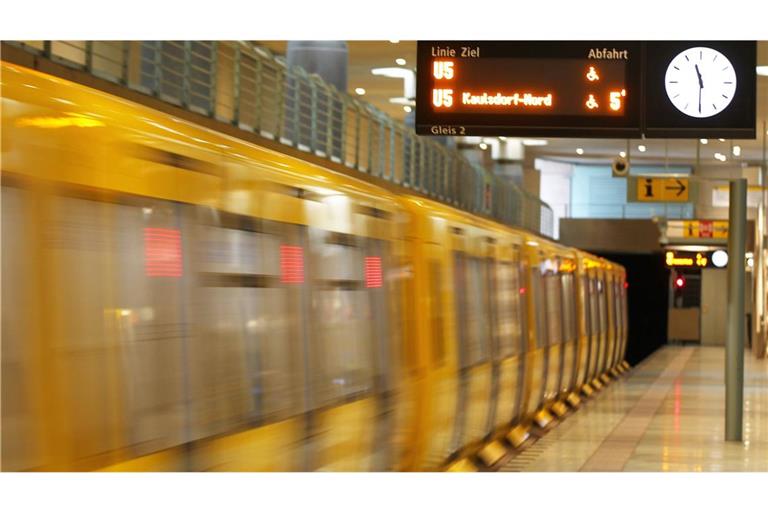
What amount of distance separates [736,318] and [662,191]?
17431 millimetres

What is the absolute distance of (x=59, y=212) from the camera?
4867mm

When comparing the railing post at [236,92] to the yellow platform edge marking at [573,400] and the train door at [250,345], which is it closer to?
the yellow platform edge marking at [573,400]

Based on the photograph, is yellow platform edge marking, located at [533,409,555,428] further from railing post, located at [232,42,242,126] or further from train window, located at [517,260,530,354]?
railing post, located at [232,42,242,126]

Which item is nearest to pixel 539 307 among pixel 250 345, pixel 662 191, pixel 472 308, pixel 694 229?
pixel 472 308

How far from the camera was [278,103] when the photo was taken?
18000mm

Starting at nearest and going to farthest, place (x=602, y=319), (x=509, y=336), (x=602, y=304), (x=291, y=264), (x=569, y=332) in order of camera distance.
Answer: (x=291, y=264) < (x=509, y=336) < (x=569, y=332) < (x=602, y=319) < (x=602, y=304)

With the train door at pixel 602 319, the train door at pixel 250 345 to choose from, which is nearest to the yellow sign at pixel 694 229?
the train door at pixel 602 319

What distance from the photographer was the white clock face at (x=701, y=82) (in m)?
11.1

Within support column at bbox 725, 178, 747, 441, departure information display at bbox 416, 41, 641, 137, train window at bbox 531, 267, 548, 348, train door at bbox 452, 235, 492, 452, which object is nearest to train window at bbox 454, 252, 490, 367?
train door at bbox 452, 235, 492, 452

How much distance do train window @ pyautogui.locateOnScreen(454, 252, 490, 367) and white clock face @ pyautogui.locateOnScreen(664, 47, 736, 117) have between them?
237 centimetres

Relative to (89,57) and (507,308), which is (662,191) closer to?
(507,308)

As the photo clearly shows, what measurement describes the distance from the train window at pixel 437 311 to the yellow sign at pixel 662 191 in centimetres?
1729

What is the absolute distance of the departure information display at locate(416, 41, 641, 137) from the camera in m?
11.1
